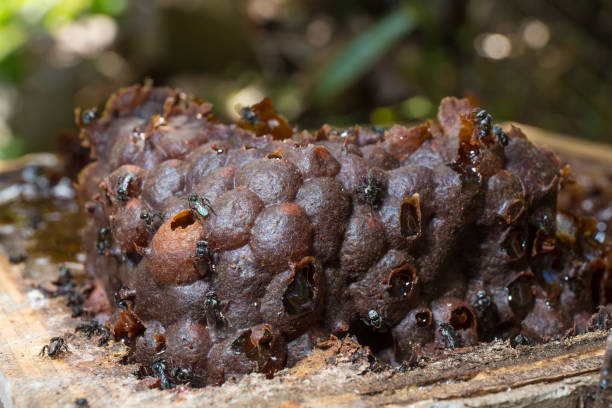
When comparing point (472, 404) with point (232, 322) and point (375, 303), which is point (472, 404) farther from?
point (232, 322)

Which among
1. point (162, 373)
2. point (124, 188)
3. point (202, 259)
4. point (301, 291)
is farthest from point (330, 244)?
point (124, 188)

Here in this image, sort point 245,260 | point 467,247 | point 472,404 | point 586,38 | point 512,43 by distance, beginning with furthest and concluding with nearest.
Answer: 1. point 512,43
2. point 586,38
3. point 467,247
4. point 245,260
5. point 472,404

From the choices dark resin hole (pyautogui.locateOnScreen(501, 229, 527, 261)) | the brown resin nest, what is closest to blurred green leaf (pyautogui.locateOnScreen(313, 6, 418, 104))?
the brown resin nest

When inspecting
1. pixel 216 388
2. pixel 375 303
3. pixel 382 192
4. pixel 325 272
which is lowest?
pixel 216 388

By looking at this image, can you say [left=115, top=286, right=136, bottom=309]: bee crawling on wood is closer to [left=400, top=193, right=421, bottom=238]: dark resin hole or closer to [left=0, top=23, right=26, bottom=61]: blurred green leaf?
[left=400, top=193, right=421, bottom=238]: dark resin hole

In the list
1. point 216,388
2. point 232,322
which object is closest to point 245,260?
point 232,322

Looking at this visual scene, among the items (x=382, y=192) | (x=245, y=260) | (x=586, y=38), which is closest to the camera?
(x=245, y=260)
